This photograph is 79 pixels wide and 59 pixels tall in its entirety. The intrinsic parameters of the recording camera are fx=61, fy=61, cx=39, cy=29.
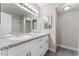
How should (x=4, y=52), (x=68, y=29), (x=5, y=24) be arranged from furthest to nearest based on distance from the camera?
(x=68, y=29) → (x=5, y=24) → (x=4, y=52)

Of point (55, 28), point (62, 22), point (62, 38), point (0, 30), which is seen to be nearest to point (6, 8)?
point (0, 30)

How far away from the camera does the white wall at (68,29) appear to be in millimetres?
1895

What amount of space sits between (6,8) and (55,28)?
1.65 metres

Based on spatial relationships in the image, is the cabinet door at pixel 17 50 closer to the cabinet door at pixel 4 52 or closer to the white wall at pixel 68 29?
the cabinet door at pixel 4 52

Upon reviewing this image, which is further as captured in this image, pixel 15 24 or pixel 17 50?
pixel 15 24

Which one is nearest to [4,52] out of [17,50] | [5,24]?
[17,50]

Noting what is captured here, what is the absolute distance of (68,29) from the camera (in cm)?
215

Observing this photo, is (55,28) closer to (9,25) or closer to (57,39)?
(57,39)

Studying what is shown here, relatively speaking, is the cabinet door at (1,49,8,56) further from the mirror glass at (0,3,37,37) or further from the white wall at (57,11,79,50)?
the white wall at (57,11,79,50)

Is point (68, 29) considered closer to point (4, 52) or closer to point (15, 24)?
point (15, 24)

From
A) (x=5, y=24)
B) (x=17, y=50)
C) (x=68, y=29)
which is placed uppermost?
(x=5, y=24)

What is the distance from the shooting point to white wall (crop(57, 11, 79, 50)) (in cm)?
190

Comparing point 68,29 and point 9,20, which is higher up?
point 9,20

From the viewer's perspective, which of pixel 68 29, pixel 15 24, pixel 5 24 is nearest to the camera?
pixel 5 24
